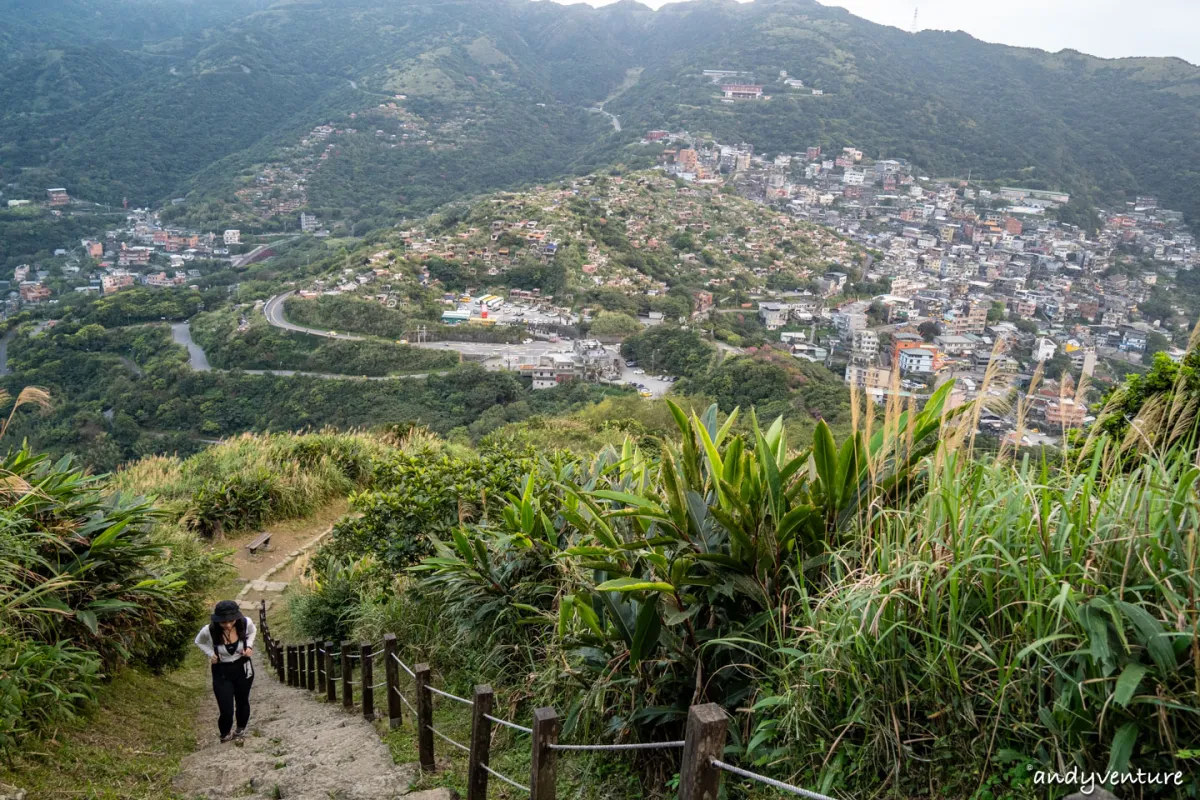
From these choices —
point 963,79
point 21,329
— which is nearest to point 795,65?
point 963,79

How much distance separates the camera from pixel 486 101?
3659 inches

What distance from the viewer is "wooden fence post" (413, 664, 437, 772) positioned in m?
2.59

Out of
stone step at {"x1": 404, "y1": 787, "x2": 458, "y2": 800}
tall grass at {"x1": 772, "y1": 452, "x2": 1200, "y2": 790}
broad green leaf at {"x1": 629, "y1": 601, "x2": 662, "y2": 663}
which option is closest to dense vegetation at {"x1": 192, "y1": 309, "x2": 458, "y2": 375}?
stone step at {"x1": 404, "y1": 787, "x2": 458, "y2": 800}

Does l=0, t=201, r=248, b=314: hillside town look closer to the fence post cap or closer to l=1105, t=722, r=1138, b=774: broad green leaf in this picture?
the fence post cap

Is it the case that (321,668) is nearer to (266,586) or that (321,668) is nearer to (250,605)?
(250,605)

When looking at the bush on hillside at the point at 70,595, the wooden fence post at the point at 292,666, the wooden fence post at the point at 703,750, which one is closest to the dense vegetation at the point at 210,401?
the wooden fence post at the point at 292,666

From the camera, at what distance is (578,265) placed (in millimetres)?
41469

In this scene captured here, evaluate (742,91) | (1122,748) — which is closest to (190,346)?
(1122,748)

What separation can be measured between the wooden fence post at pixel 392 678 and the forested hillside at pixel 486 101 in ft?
211

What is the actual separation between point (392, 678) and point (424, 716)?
0.53m

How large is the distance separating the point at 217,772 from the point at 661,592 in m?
2.11

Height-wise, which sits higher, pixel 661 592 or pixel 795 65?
pixel 795 65

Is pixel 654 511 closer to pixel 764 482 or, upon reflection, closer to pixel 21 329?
pixel 764 482

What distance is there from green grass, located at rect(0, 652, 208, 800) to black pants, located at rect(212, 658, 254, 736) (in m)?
0.16
